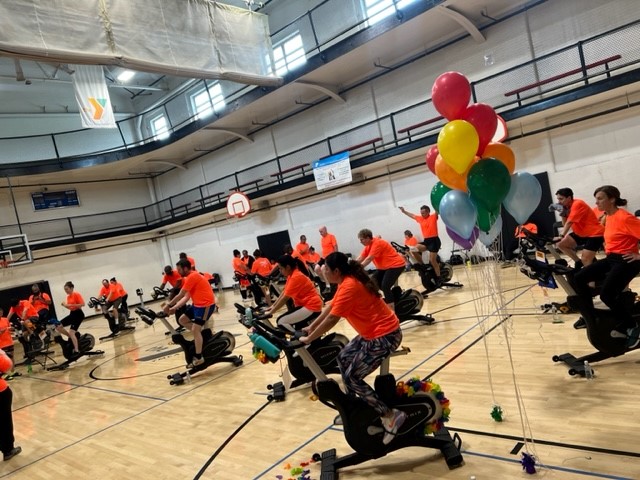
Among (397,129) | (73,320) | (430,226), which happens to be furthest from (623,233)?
(397,129)

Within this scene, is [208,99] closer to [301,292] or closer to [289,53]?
[289,53]

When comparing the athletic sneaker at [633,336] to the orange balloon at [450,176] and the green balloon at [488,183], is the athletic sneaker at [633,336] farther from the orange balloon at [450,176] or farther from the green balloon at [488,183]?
the orange balloon at [450,176]

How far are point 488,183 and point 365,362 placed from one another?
1.53 m

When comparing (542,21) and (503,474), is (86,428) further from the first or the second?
(542,21)

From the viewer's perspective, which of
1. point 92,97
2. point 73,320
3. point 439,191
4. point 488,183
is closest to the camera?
point 488,183

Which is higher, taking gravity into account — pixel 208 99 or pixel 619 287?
pixel 208 99

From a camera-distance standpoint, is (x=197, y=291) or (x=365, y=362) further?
(x=197, y=291)

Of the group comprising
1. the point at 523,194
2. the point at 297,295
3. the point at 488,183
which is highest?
the point at 488,183

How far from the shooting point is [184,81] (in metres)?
20.9

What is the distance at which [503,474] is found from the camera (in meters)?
2.77

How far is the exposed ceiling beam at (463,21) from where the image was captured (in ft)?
36.6

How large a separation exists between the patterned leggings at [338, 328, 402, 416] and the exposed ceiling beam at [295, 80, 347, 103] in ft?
41.7

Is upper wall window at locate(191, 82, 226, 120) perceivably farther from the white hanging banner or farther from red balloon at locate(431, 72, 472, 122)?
red balloon at locate(431, 72, 472, 122)

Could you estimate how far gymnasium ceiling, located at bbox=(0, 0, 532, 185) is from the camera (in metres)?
12.0
